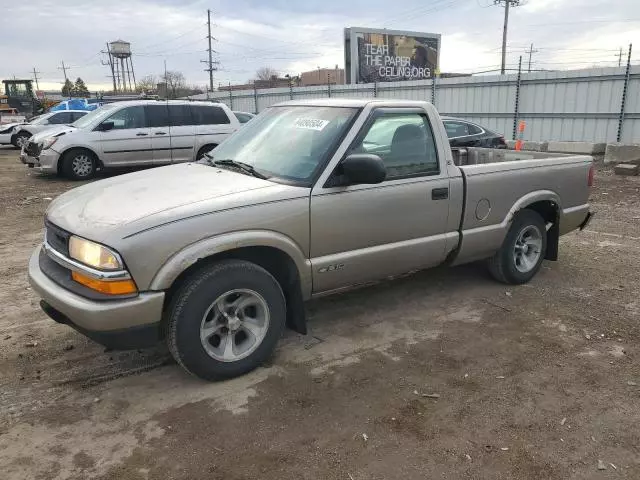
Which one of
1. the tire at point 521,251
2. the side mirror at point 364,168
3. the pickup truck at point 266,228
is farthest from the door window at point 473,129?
the side mirror at point 364,168

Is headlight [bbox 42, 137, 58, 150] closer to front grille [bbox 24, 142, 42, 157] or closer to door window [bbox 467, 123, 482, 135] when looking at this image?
front grille [bbox 24, 142, 42, 157]

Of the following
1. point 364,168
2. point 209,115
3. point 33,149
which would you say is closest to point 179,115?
point 209,115

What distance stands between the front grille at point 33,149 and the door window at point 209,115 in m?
3.74

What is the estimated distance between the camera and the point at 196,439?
2.90 m

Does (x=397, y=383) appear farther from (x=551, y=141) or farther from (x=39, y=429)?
(x=551, y=141)

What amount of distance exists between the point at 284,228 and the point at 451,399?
1.53 m

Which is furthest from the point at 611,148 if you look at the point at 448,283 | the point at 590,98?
the point at 448,283

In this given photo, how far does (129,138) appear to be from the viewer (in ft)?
40.2

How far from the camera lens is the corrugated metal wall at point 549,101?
14.9m

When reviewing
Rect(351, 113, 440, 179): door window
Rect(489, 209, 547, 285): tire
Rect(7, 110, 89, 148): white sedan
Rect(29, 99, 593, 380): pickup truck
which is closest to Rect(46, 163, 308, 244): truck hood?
Rect(29, 99, 593, 380): pickup truck

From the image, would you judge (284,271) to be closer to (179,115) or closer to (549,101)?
(179,115)

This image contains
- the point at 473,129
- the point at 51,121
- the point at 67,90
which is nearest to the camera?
the point at 473,129

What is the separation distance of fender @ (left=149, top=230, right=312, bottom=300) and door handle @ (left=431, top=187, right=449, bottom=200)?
129cm

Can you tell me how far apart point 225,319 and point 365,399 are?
3.38 feet
